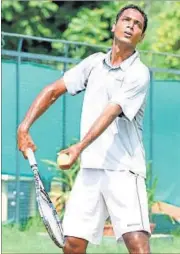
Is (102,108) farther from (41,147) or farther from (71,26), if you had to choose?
(71,26)

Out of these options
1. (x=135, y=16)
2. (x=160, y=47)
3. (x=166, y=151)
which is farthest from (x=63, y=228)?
(x=160, y=47)

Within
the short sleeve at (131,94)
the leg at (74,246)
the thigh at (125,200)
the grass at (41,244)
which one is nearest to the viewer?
the short sleeve at (131,94)

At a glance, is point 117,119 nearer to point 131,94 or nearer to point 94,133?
point 131,94

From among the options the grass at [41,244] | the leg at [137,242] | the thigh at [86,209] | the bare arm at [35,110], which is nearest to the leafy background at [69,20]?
the grass at [41,244]

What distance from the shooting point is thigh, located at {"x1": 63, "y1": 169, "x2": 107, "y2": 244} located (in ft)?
20.5

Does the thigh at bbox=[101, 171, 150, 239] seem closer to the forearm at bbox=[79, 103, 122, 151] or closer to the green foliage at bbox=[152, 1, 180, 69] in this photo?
the forearm at bbox=[79, 103, 122, 151]

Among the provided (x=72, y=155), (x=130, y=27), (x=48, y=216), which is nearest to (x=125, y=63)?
(x=130, y=27)

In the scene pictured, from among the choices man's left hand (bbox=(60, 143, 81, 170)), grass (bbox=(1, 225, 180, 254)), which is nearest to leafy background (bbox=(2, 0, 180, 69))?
grass (bbox=(1, 225, 180, 254))

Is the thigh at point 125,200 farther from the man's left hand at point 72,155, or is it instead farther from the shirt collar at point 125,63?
the shirt collar at point 125,63

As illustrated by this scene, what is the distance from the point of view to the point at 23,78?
10.8m

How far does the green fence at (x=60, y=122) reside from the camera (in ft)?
34.9

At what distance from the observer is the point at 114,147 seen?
621cm

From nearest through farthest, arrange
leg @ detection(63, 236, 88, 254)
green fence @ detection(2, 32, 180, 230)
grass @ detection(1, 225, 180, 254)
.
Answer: leg @ detection(63, 236, 88, 254)
grass @ detection(1, 225, 180, 254)
green fence @ detection(2, 32, 180, 230)

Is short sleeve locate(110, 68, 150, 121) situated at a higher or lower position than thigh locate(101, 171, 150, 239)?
higher
